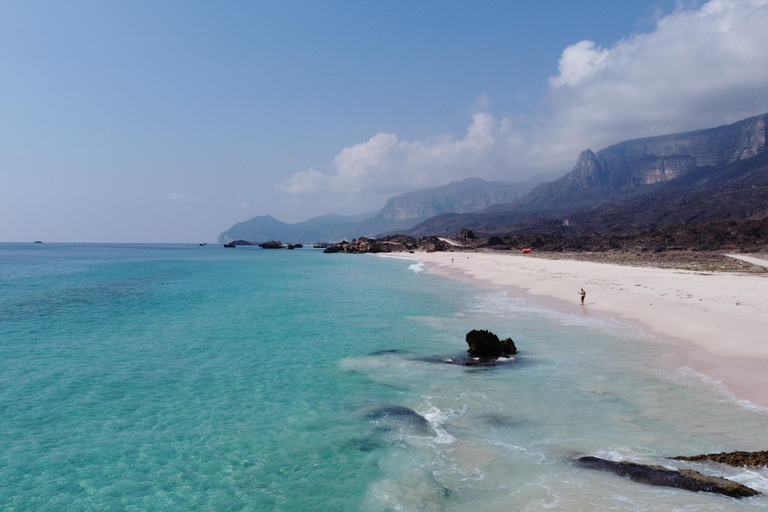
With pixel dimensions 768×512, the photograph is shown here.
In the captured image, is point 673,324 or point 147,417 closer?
point 147,417

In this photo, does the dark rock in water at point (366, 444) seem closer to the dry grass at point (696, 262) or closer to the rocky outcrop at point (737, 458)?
the rocky outcrop at point (737, 458)

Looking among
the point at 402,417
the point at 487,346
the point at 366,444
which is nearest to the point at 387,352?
the point at 487,346

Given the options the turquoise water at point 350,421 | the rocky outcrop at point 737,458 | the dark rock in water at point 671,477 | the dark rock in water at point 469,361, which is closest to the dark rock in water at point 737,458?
the rocky outcrop at point 737,458

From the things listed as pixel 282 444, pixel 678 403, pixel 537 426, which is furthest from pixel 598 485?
pixel 282 444

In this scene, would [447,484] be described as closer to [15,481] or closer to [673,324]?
[15,481]

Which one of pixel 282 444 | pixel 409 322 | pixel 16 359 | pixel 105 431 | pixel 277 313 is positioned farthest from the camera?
pixel 277 313

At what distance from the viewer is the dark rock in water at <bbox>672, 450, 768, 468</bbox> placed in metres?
7.91

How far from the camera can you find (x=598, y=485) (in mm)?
7527

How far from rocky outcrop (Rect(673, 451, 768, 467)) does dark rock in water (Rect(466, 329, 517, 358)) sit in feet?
26.6

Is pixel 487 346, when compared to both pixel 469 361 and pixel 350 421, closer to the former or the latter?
pixel 469 361

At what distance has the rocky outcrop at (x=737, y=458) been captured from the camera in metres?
7.91

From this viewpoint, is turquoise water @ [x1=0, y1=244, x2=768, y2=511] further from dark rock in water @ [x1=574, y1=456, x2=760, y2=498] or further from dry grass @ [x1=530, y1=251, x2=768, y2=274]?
dry grass @ [x1=530, y1=251, x2=768, y2=274]

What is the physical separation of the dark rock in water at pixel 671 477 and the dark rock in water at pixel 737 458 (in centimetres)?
73

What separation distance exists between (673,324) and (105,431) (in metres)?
23.4
